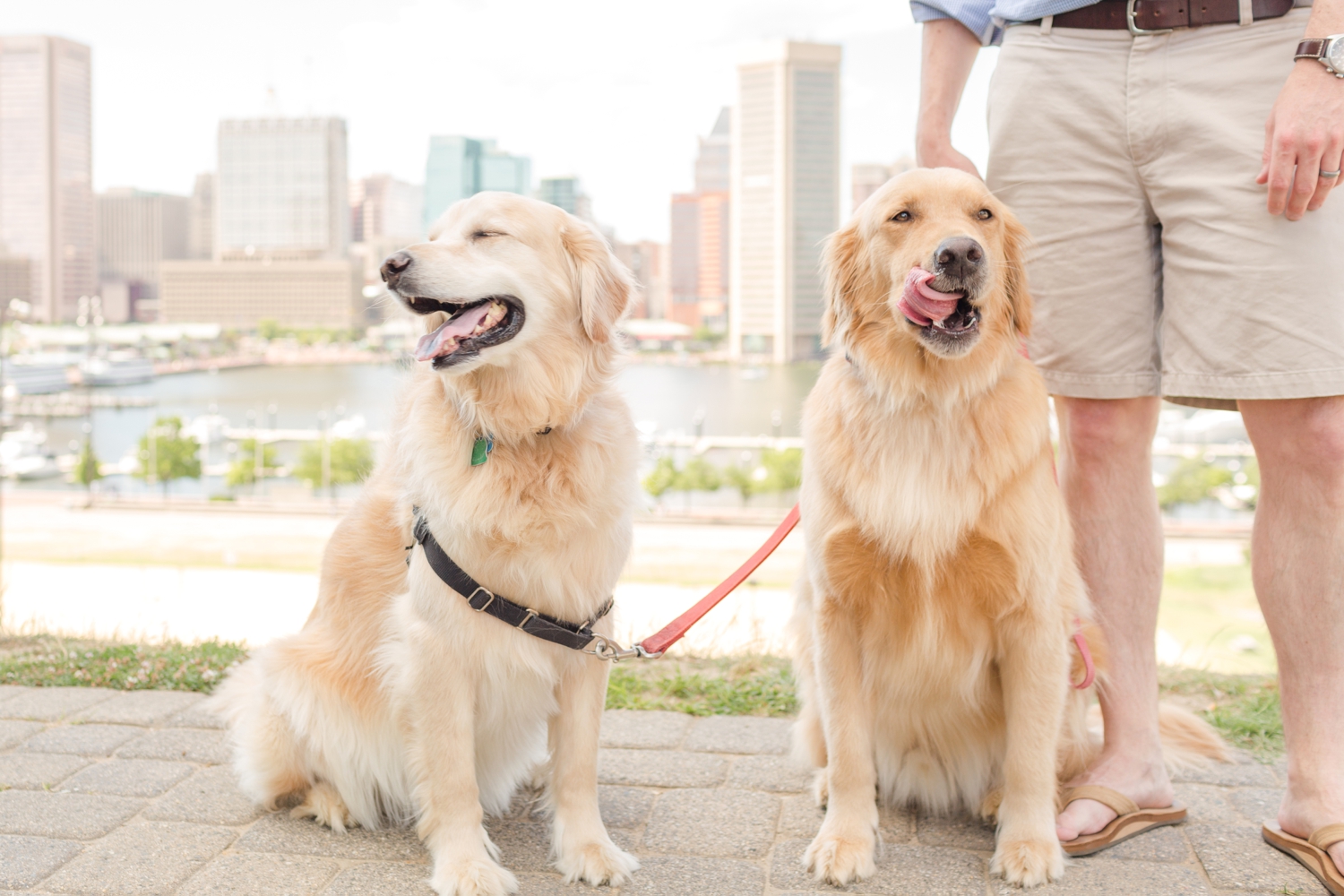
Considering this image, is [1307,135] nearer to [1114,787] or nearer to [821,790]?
[1114,787]

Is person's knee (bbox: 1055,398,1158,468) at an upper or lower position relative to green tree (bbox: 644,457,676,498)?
upper

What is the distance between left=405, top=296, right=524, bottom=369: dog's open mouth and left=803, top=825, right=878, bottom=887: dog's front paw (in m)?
1.26

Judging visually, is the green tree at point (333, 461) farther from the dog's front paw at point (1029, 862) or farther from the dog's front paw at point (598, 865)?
the dog's front paw at point (1029, 862)

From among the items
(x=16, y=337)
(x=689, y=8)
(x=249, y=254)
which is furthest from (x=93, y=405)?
(x=689, y=8)

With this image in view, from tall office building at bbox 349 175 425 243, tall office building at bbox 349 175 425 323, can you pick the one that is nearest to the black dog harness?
tall office building at bbox 349 175 425 323

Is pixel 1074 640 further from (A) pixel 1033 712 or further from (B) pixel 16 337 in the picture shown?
(B) pixel 16 337

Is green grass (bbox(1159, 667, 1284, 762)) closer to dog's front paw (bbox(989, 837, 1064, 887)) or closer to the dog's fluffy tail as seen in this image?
the dog's fluffy tail

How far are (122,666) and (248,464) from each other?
280ft

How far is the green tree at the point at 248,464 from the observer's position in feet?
266

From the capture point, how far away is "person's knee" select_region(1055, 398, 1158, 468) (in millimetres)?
2363

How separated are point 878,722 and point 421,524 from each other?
1151 millimetres

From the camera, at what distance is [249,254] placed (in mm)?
121000

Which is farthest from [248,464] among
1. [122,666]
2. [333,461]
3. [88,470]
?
[122,666]

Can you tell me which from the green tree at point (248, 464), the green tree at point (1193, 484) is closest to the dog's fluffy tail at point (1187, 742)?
the green tree at point (1193, 484)
